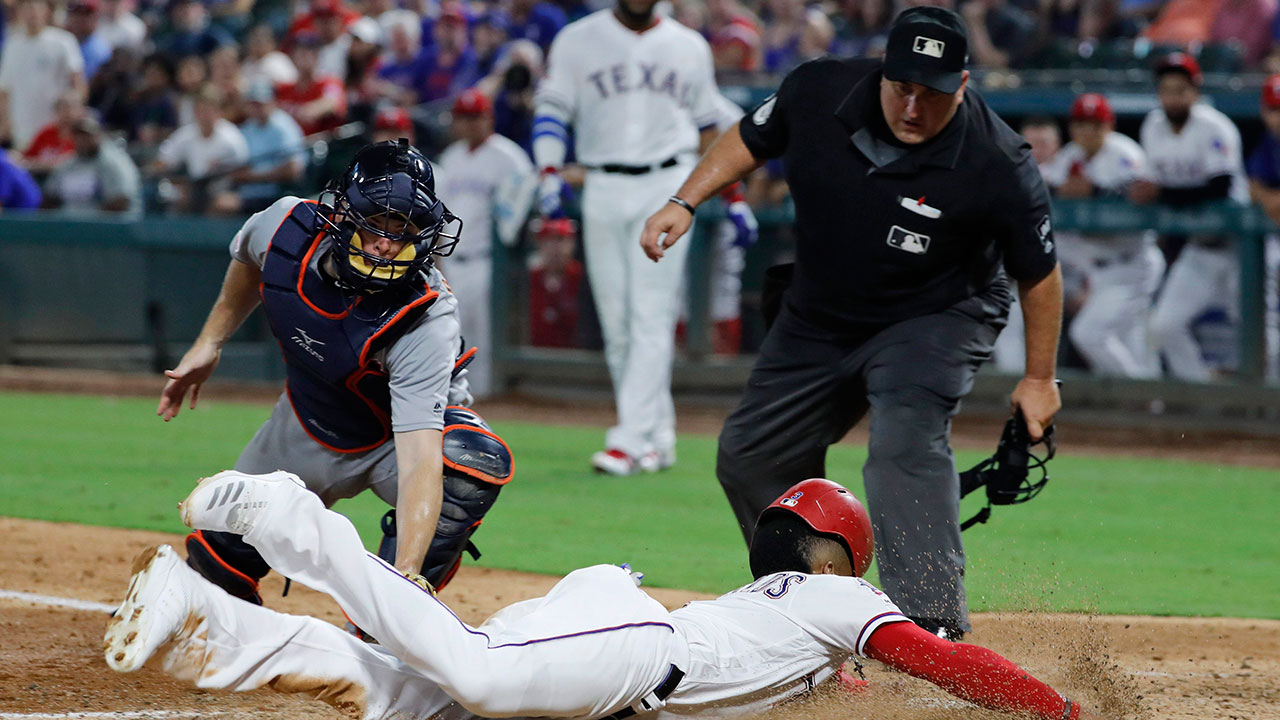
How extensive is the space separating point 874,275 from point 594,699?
1.70 metres

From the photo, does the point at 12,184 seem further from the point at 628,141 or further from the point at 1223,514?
the point at 1223,514

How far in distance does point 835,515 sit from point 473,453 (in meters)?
1.04

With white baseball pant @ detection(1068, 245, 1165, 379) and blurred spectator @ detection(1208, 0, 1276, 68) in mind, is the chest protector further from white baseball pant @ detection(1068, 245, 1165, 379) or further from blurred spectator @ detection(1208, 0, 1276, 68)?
blurred spectator @ detection(1208, 0, 1276, 68)

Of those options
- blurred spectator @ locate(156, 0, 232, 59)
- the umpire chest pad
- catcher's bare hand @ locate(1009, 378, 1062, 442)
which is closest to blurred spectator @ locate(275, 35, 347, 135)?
blurred spectator @ locate(156, 0, 232, 59)

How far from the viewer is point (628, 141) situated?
8.23 meters

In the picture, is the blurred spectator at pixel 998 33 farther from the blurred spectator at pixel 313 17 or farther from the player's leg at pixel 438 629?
the player's leg at pixel 438 629

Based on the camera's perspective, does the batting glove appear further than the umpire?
Yes

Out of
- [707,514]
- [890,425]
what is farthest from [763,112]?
[707,514]

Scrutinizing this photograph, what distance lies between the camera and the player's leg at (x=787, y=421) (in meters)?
4.55

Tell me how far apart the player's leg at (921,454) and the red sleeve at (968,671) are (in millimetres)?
758

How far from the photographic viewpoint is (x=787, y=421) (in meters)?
4.55

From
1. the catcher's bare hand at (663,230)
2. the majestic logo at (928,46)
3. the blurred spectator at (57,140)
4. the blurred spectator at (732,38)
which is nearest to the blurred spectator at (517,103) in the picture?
the blurred spectator at (732,38)

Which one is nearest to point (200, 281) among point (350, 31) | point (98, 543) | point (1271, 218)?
point (350, 31)

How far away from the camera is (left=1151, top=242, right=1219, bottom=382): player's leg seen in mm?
9828
